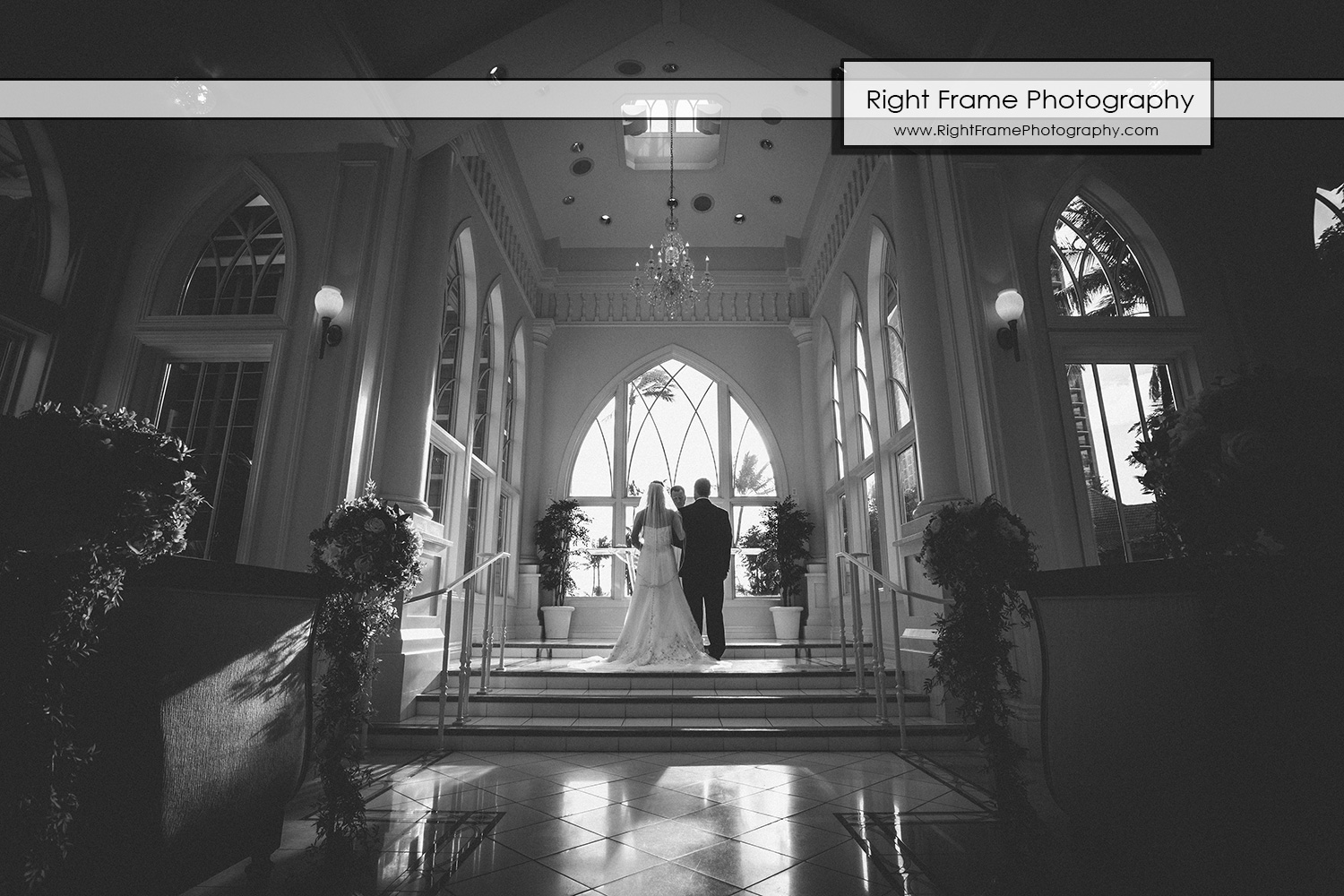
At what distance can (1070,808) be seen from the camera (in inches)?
71.1

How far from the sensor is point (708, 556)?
6.21 m

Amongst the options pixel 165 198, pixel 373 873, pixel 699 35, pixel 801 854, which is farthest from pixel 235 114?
pixel 801 854

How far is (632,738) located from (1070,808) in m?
2.79

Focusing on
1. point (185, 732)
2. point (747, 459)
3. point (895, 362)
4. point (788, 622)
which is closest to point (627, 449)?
point (747, 459)

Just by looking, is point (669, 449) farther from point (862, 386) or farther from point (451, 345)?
point (451, 345)

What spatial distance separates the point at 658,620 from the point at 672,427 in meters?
4.03

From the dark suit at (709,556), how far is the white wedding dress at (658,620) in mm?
146

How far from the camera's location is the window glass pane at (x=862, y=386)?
24.2 feet

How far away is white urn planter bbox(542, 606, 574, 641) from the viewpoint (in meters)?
8.42

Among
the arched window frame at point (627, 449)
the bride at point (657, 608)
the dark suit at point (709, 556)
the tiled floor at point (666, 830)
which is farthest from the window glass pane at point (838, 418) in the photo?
the tiled floor at point (666, 830)

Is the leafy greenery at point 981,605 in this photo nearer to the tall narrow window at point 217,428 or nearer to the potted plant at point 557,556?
the tall narrow window at point 217,428

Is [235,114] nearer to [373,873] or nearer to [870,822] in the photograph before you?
[373,873]

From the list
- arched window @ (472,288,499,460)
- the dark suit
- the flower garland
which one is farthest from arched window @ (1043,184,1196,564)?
arched window @ (472,288,499,460)

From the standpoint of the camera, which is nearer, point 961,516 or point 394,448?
point 961,516
